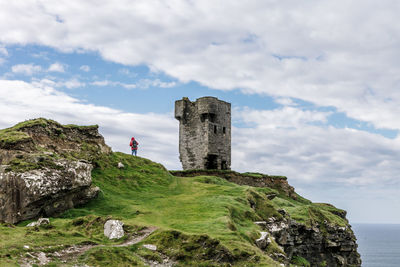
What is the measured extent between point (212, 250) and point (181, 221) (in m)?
4.32

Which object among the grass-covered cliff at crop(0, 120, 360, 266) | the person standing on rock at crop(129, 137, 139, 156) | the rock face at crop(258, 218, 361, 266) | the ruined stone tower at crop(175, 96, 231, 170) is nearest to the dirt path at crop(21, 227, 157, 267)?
the grass-covered cliff at crop(0, 120, 360, 266)

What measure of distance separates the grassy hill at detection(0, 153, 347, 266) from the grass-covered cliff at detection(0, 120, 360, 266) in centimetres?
4

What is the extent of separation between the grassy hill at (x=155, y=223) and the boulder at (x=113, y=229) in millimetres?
290

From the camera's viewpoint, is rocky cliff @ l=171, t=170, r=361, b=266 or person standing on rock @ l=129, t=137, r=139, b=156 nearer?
rocky cliff @ l=171, t=170, r=361, b=266

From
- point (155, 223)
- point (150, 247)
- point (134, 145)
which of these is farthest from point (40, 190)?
point (134, 145)

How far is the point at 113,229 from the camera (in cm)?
1802

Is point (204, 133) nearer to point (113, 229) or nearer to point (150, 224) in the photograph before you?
point (150, 224)

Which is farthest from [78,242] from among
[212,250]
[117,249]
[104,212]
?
[104,212]

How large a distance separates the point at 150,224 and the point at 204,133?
29.0 meters

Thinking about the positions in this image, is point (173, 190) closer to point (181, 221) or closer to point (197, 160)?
point (181, 221)

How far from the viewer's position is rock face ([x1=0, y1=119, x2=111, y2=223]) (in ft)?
65.5

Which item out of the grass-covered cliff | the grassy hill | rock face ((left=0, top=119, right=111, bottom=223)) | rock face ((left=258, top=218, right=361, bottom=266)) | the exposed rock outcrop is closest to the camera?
the grass-covered cliff

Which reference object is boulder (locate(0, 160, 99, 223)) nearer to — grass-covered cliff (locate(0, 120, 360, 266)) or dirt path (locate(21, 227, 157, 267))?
grass-covered cliff (locate(0, 120, 360, 266))

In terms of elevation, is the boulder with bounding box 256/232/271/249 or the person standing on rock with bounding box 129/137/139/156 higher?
the person standing on rock with bounding box 129/137/139/156
